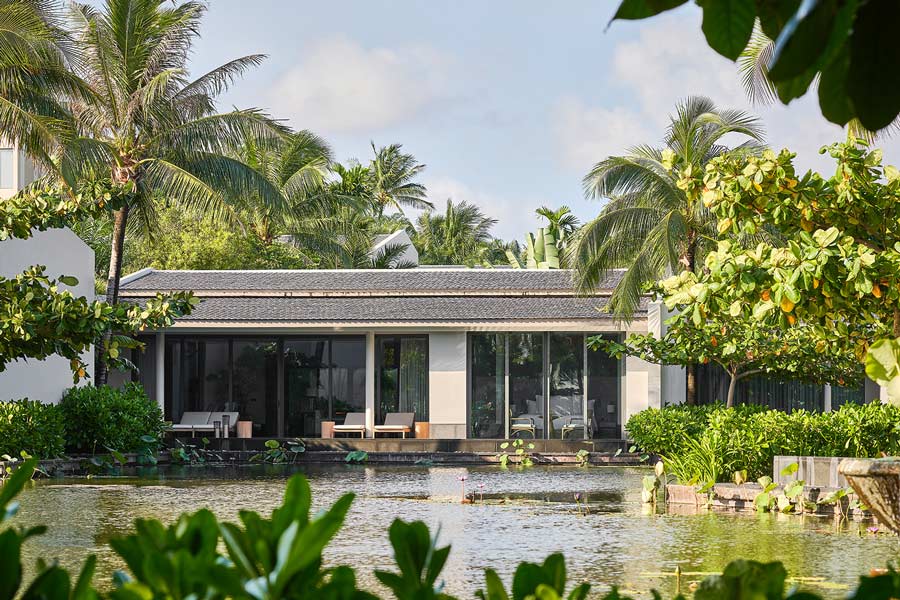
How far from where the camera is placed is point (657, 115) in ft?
71.8

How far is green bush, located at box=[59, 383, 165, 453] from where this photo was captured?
19766 millimetres

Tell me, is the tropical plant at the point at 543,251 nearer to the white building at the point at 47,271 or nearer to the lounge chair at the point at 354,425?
the lounge chair at the point at 354,425

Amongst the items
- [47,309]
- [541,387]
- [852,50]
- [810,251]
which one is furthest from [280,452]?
[852,50]

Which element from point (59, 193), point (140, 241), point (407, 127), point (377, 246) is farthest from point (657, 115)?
point (407, 127)

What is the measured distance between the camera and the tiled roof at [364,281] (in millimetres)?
27844

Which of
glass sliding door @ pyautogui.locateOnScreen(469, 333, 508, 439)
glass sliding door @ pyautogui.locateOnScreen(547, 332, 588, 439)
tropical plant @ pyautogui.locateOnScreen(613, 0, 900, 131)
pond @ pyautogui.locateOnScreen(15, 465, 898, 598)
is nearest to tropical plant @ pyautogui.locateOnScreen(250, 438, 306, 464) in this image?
glass sliding door @ pyautogui.locateOnScreen(469, 333, 508, 439)

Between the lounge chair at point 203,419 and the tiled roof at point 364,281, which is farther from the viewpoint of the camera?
the tiled roof at point 364,281

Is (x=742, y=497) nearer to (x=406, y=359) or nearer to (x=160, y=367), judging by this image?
(x=406, y=359)

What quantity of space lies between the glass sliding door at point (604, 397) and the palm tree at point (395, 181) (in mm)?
29267

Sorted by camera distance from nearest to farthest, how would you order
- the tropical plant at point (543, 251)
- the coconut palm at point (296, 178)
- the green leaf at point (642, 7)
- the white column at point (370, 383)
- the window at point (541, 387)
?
1. the green leaf at point (642, 7)
2. the window at point (541, 387)
3. the white column at point (370, 383)
4. the coconut palm at point (296, 178)
5. the tropical plant at point (543, 251)

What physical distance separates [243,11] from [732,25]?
1723 cm

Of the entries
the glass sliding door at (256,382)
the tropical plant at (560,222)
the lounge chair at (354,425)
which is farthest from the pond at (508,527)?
the tropical plant at (560,222)

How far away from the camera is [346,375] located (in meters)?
27.2

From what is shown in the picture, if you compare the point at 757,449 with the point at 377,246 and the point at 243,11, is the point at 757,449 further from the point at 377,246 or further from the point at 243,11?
the point at 377,246
